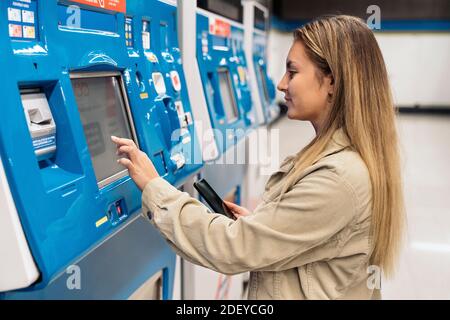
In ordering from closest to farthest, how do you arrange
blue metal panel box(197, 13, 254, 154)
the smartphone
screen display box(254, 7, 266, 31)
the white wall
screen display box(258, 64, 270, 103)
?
the smartphone → blue metal panel box(197, 13, 254, 154) → screen display box(254, 7, 266, 31) → screen display box(258, 64, 270, 103) → the white wall

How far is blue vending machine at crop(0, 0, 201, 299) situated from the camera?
90 centimetres

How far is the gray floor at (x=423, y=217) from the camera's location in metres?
3.46

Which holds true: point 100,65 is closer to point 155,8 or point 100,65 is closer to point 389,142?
point 155,8

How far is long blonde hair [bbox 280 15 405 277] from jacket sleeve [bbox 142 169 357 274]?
0.27 ft

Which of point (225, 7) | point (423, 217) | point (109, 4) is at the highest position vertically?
point (225, 7)

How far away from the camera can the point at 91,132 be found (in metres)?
1.25

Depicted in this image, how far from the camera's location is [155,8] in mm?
1631

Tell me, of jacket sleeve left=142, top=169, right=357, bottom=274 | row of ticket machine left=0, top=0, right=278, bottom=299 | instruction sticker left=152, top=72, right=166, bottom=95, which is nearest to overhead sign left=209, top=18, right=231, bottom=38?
row of ticket machine left=0, top=0, right=278, bottom=299

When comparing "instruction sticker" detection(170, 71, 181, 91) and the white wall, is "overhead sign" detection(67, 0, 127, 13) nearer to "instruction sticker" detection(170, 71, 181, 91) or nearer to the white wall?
"instruction sticker" detection(170, 71, 181, 91)

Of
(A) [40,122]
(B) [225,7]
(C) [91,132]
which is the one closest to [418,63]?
(B) [225,7]

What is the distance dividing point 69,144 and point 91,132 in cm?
16

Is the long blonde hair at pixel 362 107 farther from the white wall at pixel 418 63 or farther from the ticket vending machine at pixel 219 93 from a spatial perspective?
the white wall at pixel 418 63

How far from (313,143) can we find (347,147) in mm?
122

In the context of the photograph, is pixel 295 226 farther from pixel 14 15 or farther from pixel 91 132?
pixel 14 15
